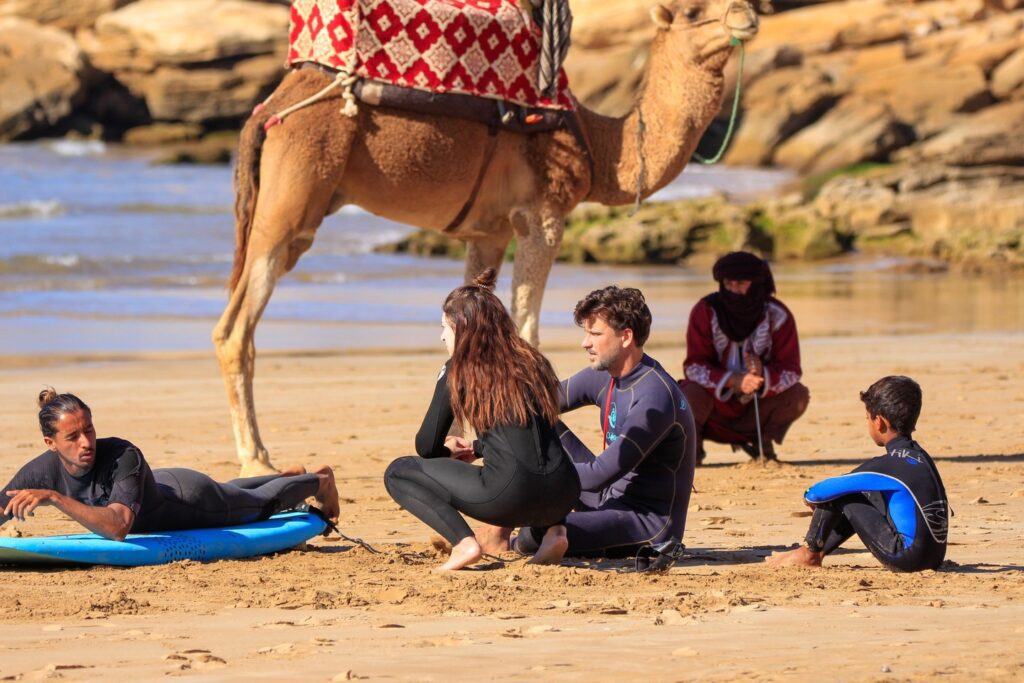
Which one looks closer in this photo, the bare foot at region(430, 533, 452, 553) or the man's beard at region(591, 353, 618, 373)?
the man's beard at region(591, 353, 618, 373)

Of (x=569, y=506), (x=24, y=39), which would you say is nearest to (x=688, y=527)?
(x=569, y=506)

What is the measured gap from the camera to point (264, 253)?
370 inches

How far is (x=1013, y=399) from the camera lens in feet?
39.8

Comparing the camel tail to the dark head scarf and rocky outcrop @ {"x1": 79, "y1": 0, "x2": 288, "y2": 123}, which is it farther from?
rocky outcrop @ {"x1": 79, "y1": 0, "x2": 288, "y2": 123}

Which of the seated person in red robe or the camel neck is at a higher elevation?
the camel neck

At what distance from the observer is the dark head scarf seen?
943 cm

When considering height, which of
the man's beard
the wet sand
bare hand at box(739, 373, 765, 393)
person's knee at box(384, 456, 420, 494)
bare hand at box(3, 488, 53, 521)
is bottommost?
the wet sand

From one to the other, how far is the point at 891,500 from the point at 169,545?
2715mm

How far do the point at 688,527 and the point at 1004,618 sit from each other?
2.47 metres

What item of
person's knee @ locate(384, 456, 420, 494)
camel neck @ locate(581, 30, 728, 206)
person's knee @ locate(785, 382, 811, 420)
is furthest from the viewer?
camel neck @ locate(581, 30, 728, 206)

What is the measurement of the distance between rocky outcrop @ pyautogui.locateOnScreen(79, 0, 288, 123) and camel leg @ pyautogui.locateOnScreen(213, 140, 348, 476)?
2094 inches

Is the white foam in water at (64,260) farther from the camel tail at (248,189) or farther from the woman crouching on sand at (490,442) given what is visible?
the woman crouching on sand at (490,442)

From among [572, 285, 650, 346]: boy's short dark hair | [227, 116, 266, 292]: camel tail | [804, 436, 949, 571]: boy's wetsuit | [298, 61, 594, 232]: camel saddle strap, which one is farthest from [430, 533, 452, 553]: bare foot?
[298, 61, 594, 232]: camel saddle strap

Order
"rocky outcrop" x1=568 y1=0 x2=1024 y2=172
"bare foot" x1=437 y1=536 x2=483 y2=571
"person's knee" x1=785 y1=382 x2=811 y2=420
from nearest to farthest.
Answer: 1. "bare foot" x1=437 y1=536 x2=483 y2=571
2. "person's knee" x1=785 y1=382 x2=811 y2=420
3. "rocky outcrop" x1=568 y1=0 x2=1024 y2=172
